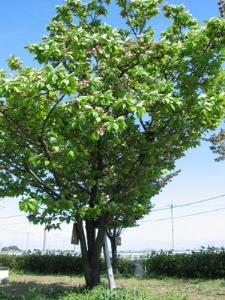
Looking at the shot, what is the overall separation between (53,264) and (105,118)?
60.2ft

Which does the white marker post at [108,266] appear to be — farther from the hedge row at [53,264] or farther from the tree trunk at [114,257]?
the tree trunk at [114,257]

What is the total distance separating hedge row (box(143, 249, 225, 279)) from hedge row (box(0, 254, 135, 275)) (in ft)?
7.57

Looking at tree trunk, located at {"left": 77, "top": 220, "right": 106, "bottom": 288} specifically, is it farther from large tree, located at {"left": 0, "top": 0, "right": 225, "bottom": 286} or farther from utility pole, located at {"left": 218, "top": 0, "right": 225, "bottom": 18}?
utility pole, located at {"left": 218, "top": 0, "right": 225, "bottom": 18}

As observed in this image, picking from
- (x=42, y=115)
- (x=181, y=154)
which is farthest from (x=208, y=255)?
(x=42, y=115)

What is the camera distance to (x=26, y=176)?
11203 millimetres

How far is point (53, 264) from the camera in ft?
84.2

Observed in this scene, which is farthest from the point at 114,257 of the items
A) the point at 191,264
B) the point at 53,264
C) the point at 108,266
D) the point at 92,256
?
the point at 92,256

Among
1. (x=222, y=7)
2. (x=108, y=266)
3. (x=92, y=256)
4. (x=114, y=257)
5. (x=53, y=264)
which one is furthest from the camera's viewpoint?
(x=53, y=264)

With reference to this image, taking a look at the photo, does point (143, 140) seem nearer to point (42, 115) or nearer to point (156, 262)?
point (42, 115)

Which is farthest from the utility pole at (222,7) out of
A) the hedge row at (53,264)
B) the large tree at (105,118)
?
the hedge row at (53,264)

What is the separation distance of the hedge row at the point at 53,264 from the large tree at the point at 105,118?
42.2 feet

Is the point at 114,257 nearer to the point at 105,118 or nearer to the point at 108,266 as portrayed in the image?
the point at 108,266

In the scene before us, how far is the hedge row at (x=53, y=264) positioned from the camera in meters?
24.9

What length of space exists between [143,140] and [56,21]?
437 centimetres
